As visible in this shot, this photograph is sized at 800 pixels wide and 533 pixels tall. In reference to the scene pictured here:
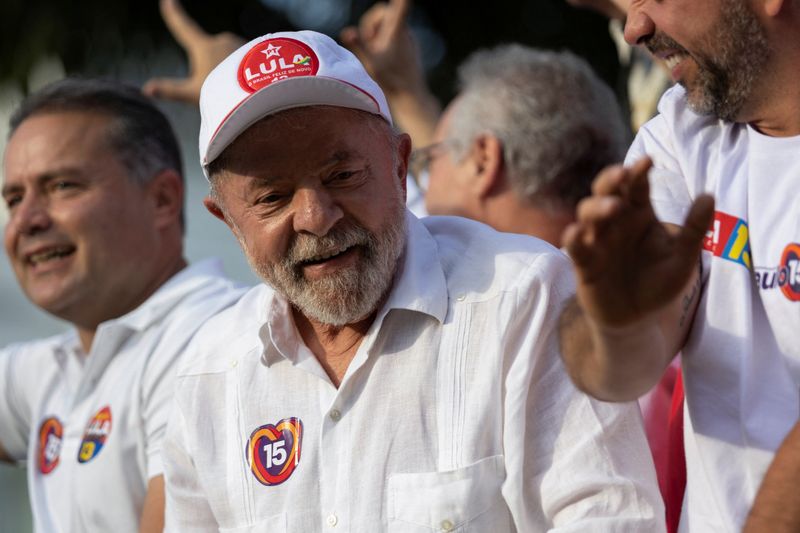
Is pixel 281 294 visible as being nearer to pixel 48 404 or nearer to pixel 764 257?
pixel 764 257

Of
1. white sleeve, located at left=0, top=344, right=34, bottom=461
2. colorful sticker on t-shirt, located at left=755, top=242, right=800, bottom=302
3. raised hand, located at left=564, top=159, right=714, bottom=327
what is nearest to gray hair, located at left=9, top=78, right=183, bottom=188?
white sleeve, located at left=0, top=344, right=34, bottom=461

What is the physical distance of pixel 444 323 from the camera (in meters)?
2.48

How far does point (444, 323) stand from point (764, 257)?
59 centimetres

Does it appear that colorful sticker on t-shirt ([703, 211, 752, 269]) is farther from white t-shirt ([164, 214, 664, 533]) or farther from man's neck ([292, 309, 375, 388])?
man's neck ([292, 309, 375, 388])

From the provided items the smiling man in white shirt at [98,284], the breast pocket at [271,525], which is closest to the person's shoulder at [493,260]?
the breast pocket at [271,525]

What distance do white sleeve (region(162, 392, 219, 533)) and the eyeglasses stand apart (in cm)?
147

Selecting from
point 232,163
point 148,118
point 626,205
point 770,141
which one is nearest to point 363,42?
point 148,118

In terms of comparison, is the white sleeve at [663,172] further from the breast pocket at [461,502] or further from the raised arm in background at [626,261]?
the breast pocket at [461,502]

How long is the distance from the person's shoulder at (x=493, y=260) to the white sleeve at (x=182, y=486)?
63 cm

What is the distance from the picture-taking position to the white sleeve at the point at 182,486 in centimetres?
268

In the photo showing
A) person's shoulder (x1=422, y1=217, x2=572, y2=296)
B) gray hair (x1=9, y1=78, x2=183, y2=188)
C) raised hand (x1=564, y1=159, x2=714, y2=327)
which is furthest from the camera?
gray hair (x1=9, y1=78, x2=183, y2=188)

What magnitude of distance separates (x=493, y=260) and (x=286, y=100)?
0.49 meters

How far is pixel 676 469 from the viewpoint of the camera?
2574 mm

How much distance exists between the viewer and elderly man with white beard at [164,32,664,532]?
2.35 m
